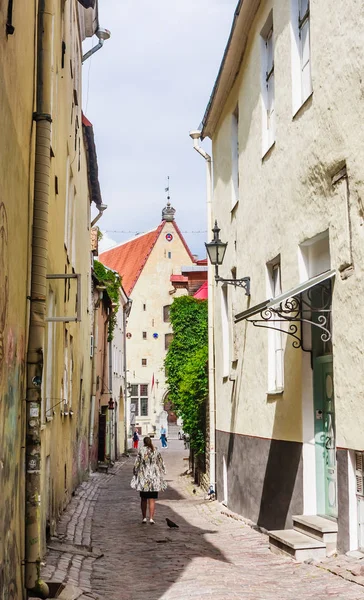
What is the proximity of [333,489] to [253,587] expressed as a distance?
6.58 feet

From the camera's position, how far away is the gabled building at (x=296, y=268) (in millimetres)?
7793

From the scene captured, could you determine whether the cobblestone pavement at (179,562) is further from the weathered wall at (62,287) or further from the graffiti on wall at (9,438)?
the graffiti on wall at (9,438)

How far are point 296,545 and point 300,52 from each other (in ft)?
19.7

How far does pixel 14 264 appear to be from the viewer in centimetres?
588

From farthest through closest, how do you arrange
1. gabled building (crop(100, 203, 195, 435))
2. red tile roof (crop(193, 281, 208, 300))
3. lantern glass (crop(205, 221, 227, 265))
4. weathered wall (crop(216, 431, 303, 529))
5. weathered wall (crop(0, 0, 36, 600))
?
1. gabled building (crop(100, 203, 195, 435))
2. red tile roof (crop(193, 281, 208, 300))
3. lantern glass (crop(205, 221, 227, 265))
4. weathered wall (crop(216, 431, 303, 529))
5. weathered wall (crop(0, 0, 36, 600))

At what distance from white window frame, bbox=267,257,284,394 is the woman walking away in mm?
3159

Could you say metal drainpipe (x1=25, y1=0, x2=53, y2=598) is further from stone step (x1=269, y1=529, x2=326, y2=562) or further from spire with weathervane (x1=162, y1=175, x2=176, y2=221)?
spire with weathervane (x1=162, y1=175, x2=176, y2=221)

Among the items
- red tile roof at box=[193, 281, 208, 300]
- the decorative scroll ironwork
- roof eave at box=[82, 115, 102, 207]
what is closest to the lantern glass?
the decorative scroll ironwork

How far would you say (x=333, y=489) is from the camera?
898 cm

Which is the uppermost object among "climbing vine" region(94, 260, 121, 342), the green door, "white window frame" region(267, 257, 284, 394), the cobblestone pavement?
"climbing vine" region(94, 260, 121, 342)

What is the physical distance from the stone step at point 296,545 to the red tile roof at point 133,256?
5115 cm

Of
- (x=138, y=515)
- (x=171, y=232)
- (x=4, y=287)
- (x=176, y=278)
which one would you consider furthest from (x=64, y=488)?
(x=171, y=232)

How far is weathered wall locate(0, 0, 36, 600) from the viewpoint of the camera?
535cm

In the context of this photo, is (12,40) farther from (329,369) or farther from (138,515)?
(138,515)
